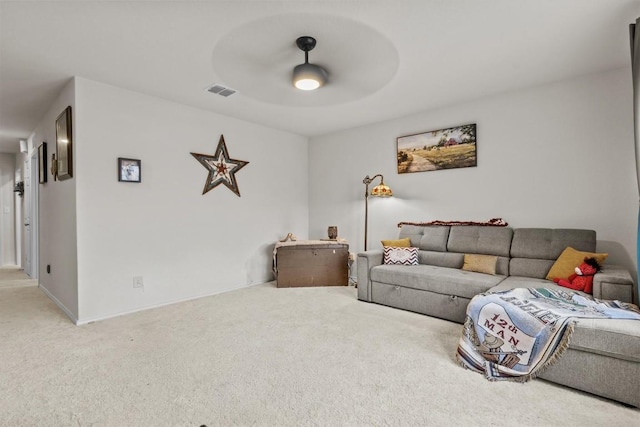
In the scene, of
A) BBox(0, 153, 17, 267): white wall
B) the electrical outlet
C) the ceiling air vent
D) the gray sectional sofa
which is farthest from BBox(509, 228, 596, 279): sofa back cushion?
BBox(0, 153, 17, 267): white wall

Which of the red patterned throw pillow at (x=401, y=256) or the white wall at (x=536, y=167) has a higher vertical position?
the white wall at (x=536, y=167)

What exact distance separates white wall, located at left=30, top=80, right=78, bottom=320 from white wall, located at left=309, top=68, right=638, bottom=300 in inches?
141

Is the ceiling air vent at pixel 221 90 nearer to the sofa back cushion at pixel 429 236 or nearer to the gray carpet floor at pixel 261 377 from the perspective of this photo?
the gray carpet floor at pixel 261 377

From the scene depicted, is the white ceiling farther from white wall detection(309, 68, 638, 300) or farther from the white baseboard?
the white baseboard

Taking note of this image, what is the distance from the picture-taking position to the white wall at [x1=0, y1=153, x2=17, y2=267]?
633 centimetres

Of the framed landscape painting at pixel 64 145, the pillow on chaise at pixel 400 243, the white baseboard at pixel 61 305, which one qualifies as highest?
the framed landscape painting at pixel 64 145

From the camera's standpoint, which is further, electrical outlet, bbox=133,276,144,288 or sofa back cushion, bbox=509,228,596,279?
electrical outlet, bbox=133,276,144,288

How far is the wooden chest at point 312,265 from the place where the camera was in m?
4.41

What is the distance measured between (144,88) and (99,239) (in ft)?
5.31

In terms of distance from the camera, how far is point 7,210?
6383mm

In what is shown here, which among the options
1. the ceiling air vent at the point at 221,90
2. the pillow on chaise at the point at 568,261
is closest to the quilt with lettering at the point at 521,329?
the pillow on chaise at the point at 568,261

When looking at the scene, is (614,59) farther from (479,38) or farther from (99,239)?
(99,239)

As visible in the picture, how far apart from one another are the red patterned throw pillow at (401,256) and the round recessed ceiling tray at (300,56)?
184cm

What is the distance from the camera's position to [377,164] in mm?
4688
